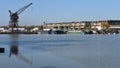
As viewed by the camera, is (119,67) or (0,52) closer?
(119,67)

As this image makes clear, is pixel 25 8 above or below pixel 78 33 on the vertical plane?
above

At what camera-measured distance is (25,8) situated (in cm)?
17338

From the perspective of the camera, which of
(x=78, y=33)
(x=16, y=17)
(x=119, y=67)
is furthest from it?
(x=78, y=33)

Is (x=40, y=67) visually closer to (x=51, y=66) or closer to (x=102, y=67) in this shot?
(x=51, y=66)

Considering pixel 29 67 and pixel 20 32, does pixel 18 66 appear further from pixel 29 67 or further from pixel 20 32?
pixel 20 32

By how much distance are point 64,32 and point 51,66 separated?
162710 mm

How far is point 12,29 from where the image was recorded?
7023 inches

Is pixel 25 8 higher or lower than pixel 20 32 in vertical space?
higher

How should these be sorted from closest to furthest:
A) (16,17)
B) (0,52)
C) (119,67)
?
(119,67) < (0,52) < (16,17)

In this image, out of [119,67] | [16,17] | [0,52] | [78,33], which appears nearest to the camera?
[119,67]

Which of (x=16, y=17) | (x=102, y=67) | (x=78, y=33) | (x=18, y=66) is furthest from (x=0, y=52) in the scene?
(x=78, y=33)

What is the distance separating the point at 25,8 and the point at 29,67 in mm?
150040

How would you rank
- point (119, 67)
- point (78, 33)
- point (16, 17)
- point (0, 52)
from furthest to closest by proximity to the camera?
point (78, 33) < point (16, 17) < point (0, 52) < point (119, 67)

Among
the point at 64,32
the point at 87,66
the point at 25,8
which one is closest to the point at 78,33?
the point at 64,32
